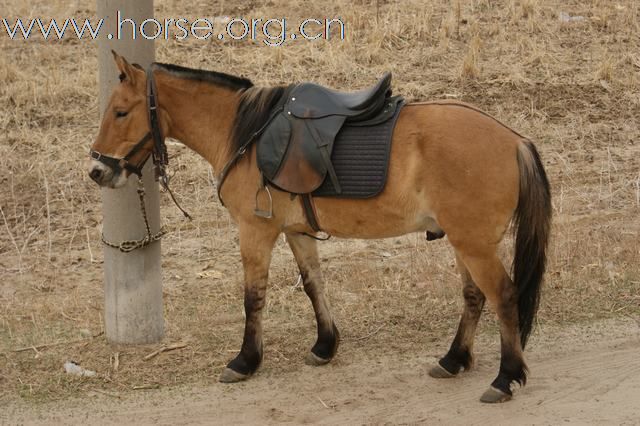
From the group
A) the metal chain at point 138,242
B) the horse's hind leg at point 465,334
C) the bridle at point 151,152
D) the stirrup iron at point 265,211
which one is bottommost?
the horse's hind leg at point 465,334

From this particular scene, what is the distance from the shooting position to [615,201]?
9.75 meters

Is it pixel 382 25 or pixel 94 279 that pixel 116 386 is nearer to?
pixel 94 279

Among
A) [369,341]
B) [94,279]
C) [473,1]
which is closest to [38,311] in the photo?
[94,279]

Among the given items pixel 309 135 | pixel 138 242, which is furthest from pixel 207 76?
pixel 138 242

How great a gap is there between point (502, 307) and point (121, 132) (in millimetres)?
2467

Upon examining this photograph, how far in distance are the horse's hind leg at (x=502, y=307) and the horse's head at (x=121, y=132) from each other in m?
2.05

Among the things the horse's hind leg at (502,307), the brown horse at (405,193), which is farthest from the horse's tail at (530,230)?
the horse's hind leg at (502,307)

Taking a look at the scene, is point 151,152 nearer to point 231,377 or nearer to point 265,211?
point 265,211

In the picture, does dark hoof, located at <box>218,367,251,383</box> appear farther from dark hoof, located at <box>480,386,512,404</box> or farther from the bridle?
dark hoof, located at <box>480,386,512,404</box>

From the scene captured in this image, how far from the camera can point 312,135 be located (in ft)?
19.5

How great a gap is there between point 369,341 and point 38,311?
2.43 meters

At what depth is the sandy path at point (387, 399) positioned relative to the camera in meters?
5.82

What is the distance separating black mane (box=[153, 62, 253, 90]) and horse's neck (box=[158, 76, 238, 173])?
0.03m

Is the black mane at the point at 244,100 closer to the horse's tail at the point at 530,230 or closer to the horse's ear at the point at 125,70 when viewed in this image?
the horse's ear at the point at 125,70
